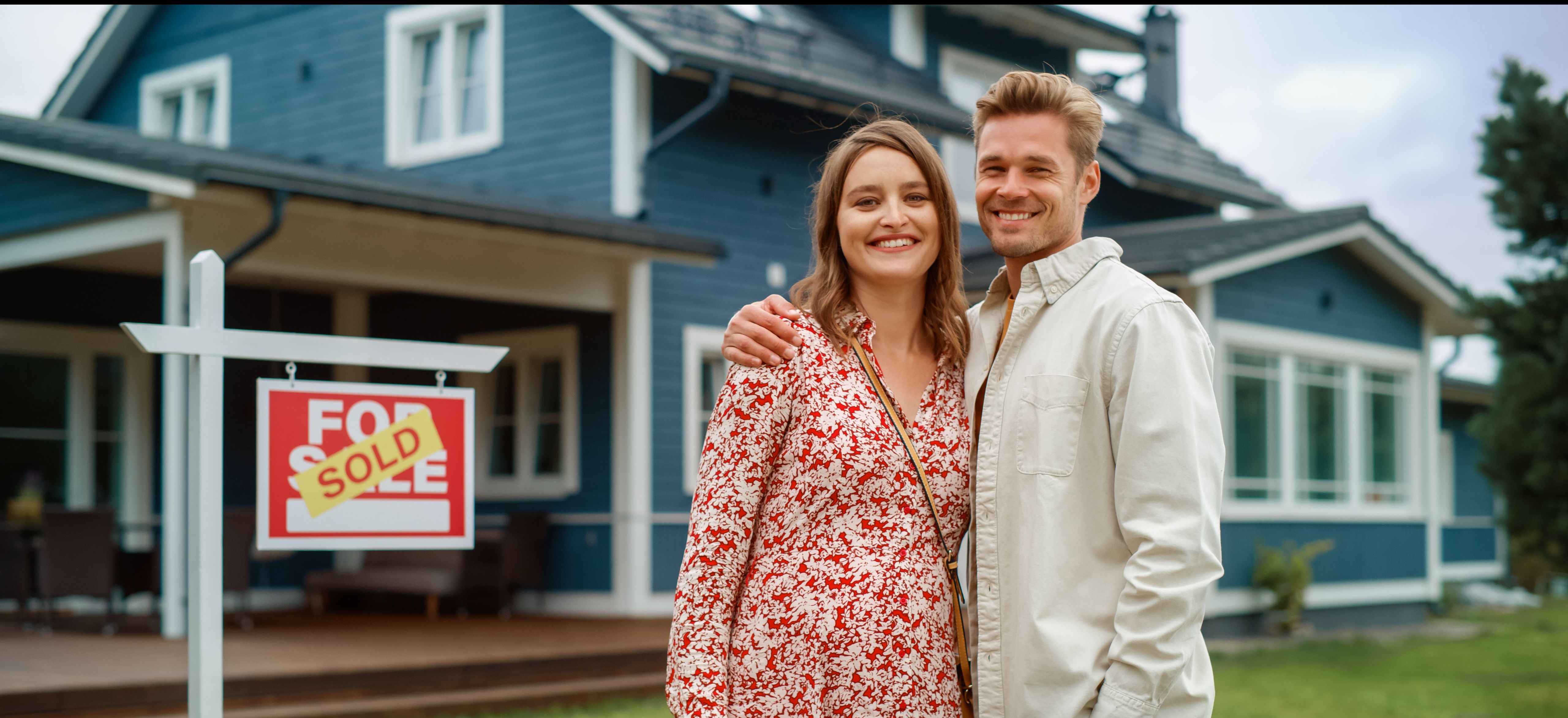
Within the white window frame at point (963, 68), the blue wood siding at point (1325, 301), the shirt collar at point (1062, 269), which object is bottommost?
the shirt collar at point (1062, 269)

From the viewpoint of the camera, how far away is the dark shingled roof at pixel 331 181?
7.31 metres

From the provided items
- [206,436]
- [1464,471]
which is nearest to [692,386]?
[206,436]

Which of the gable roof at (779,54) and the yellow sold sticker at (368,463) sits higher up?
the gable roof at (779,54)

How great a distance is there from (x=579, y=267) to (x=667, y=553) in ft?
7.18

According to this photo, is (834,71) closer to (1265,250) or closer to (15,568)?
(1265,250)

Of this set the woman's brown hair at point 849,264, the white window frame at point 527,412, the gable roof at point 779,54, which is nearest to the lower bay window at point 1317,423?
the gable roof at point 779,54

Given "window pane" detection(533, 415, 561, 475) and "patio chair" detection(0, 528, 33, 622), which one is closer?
"patio chair" detection(0, 528, 33, 622)

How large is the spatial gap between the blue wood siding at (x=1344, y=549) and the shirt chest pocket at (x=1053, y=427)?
8884mm

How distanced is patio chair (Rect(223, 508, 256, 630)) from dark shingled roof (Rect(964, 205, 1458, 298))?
5445 millimetres

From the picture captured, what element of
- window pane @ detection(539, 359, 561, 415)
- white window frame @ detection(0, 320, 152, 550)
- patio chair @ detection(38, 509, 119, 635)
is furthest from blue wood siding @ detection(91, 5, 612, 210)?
patio chair @ detection(38, 509, 119, 635)

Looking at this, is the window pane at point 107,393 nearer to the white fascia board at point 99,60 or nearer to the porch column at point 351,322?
the porch column at point 351,322

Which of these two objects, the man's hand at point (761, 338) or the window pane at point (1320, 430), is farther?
the window pane at point (1320, 430)

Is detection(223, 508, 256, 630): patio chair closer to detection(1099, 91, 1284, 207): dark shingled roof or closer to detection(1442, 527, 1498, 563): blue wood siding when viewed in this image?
detection(1099, 91, 1284, 207): dark shingled roof

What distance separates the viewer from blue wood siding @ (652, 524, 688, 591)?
10297mm
